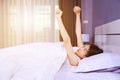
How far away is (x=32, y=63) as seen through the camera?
160cm

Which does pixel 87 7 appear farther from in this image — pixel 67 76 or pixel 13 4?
pixel 67 76

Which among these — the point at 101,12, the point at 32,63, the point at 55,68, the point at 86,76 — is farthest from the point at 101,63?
the point at 101,12

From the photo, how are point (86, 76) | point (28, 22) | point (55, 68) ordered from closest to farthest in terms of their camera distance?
1. point (86, 76)
2. point (55, 68)
3. point (28, 22)

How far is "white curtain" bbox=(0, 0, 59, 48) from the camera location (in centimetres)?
543

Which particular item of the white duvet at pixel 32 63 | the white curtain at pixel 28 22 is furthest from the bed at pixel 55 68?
the white curtain at pixel 28 22

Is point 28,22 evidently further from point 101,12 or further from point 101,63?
point 101,63

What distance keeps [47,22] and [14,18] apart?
0.85 meters

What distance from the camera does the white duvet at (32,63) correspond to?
1.45m

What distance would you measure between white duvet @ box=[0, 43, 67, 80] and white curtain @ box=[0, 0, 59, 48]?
3.48 m

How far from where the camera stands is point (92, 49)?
2160mm

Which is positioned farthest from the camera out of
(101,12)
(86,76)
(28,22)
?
(28,22)

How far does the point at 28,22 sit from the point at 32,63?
156 inches

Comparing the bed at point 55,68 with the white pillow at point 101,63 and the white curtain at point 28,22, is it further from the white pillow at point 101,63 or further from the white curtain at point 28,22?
the white curtain at point 28,22

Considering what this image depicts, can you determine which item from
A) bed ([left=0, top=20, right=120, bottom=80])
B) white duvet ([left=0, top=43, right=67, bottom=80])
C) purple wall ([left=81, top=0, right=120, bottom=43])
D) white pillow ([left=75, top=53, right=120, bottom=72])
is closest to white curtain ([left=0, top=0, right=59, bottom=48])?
purple wall ([left=81, top=0, right=120, bottom=43])
